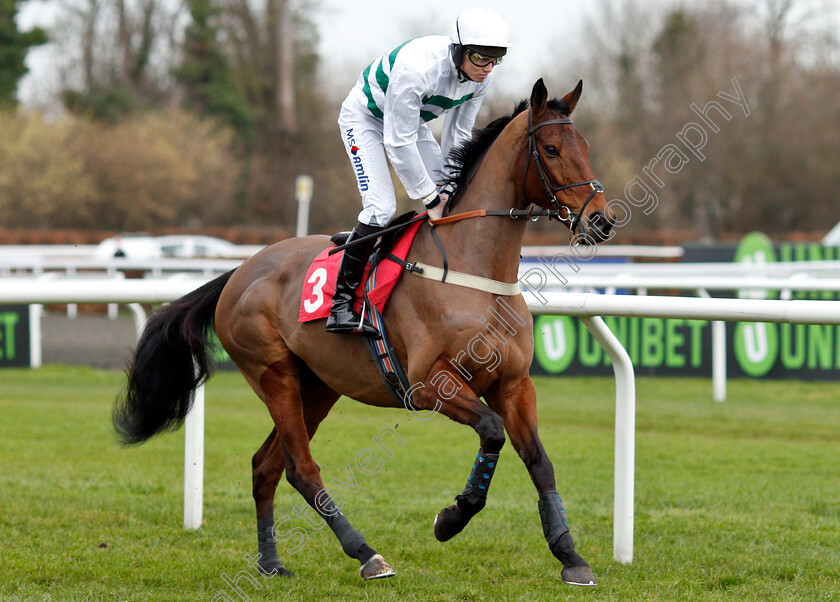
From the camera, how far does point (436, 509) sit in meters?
4.82

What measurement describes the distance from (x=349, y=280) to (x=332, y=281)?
122mm

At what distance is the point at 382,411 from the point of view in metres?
Answer: 7.89

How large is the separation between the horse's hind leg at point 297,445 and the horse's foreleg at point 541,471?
659 mm

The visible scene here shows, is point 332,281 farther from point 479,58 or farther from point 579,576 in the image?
point 579,576

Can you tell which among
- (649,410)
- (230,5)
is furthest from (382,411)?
(230,5)

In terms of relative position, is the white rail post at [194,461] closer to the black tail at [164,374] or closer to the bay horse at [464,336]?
the black tail at [164,374]

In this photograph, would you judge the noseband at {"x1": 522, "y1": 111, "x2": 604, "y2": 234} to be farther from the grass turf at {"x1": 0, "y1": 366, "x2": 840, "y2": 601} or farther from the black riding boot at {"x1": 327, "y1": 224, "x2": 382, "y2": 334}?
the grass turf at {"x1": 0, "y1": 366, "x2": 840, "y2": 601}

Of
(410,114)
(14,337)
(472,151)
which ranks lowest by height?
(14,337)

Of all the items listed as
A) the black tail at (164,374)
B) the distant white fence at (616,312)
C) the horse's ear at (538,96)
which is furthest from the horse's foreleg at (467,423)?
the black tail at (164,374)

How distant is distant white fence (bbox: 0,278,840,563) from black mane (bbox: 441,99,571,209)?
0.63 meters

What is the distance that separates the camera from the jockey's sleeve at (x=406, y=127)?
356 cm

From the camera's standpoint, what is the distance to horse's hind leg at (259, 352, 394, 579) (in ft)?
11.9

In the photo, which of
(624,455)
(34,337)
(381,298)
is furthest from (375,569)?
(34,337)

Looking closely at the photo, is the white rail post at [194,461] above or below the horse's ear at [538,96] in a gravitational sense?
below
